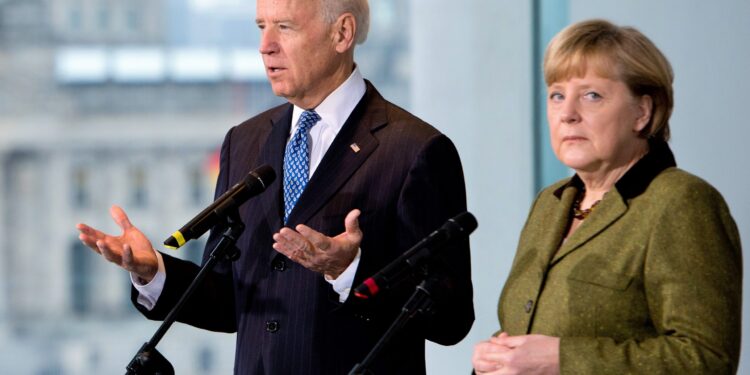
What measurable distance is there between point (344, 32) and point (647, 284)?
3.49 ft

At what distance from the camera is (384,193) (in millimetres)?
2559

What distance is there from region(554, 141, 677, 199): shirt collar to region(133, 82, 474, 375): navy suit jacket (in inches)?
18.6

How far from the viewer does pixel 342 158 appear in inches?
103

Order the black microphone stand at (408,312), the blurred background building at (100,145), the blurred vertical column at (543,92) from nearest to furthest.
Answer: the black microphone stand at (408,312), the blurred background building at (100,145), the blurred vertical column at (543,92)

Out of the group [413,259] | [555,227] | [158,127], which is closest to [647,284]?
[555,227]

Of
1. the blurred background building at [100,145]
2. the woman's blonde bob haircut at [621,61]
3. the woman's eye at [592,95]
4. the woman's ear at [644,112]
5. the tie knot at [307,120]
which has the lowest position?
the blurred background building at [100,145]

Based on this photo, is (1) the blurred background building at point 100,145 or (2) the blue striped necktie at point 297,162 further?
(1) the blurred background building at point 100,145

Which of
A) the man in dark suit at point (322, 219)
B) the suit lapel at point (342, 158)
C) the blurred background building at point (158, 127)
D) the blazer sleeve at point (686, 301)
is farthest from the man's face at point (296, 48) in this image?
the blurred background building at point (158, 127)

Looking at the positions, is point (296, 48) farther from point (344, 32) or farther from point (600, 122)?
point (600, 122)

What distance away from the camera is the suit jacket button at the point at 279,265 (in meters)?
2.55

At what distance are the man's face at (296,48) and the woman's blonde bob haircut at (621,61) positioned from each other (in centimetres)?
66

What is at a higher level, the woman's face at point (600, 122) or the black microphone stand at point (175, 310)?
the woman's face at point (600, 122)

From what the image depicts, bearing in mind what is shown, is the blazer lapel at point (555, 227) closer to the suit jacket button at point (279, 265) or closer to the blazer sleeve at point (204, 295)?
the suit jacket button at point (279, 265)

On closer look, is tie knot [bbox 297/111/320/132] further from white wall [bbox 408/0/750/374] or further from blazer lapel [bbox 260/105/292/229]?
white wall [bbox 408/0/750/374]
